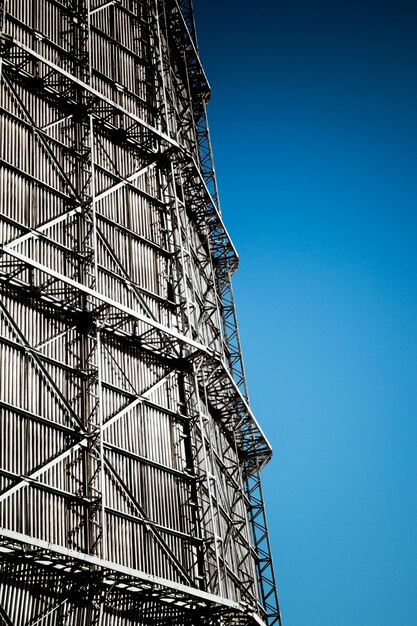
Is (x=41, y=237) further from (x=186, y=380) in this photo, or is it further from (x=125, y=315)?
(x=186, y=380)

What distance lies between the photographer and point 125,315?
2689 centimetres

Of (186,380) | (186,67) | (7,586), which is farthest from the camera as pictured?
(186,67)

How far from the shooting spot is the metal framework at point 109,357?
2219 cm

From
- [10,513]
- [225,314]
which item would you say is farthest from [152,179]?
[10,513]

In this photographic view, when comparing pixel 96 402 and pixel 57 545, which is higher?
pixel 96 402

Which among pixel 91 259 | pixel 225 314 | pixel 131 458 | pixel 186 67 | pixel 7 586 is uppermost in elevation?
pixel 186 67

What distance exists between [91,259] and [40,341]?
3838 millimetres

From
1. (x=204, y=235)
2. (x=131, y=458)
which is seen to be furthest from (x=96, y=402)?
(x=204, y=235)

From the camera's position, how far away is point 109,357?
2644 cm

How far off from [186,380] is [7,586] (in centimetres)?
1036

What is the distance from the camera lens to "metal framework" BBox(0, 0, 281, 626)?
72.8 feet

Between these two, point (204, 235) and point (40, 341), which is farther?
point (204, 235)

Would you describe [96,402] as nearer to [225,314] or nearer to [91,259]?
[91,259]

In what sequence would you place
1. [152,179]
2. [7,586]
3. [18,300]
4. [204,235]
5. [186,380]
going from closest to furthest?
[7,586], [18,300], [186,380], [152,179], [204,235]
